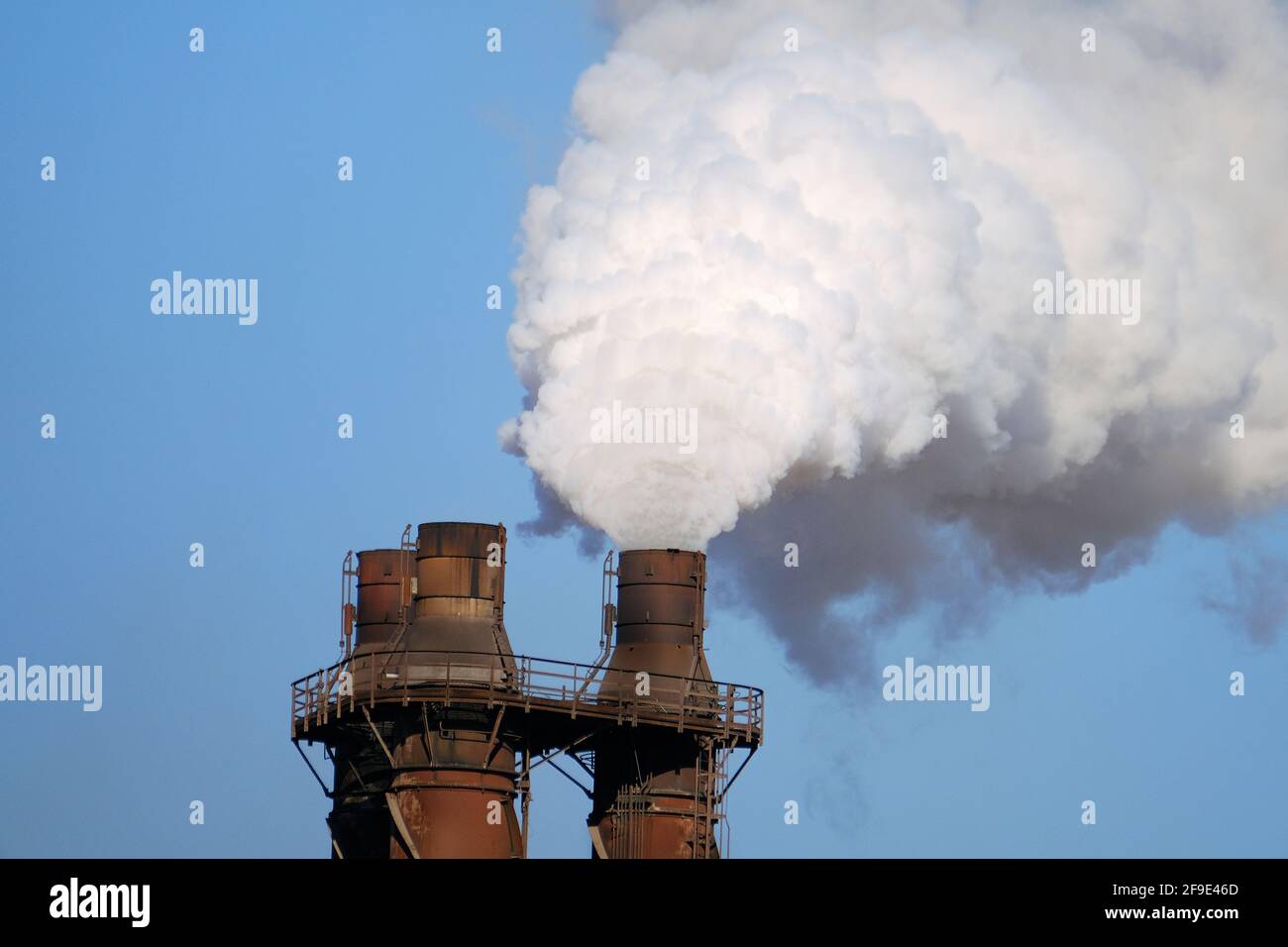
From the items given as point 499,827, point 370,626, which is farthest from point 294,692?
point 499,827

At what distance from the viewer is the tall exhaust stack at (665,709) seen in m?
65.9

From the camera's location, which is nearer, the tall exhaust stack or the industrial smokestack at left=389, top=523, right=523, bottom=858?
the industrial smokestack at left=389, top=523, right=523, bottom=858

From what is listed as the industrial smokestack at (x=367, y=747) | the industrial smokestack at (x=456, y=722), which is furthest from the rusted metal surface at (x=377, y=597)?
the industrial smokestack at (x=456, y=722)

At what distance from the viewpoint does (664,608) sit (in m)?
66.1

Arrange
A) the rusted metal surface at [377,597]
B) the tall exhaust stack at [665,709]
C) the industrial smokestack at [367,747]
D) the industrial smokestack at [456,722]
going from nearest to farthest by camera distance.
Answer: the industrial smokestack at [456,722], the tall exhaust stack at [665,709], the industrial smokestack at [367,747], the rusted metal surface at [377,597]

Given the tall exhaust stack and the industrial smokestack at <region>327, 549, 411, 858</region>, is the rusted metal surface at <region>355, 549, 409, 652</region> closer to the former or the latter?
the industrial smokestack at <region>327, 549, 411, 858</region>

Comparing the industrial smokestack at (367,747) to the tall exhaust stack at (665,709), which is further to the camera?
the industrial smokestack at (367,747)

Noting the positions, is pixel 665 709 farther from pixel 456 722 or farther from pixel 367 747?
pixel 367 747

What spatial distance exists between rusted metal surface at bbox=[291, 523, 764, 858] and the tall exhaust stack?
32 mm

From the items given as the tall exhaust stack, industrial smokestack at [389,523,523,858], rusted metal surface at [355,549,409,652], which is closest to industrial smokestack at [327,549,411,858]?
rusted metal surface at [355,549,409,652]

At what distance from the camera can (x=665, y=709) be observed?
216 ft

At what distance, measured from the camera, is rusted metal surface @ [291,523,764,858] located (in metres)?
62.8

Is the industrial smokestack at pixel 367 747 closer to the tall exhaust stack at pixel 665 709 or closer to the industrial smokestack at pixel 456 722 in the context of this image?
the industrial smokestack at pixel 456 722

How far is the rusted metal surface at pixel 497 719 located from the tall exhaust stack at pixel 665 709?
3 cm
